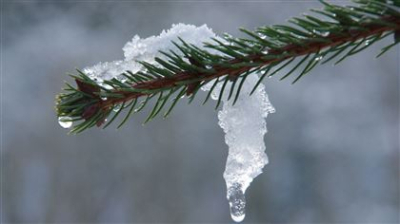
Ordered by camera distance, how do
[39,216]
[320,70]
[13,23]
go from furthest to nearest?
[320,70] → [13,23] → [39,216]

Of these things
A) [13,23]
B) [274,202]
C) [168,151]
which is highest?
[13,23]

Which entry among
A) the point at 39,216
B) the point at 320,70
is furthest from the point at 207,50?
the point at 320,70

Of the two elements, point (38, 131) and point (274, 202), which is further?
point (274, 202)

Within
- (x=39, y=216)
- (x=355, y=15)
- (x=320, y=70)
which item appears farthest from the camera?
(x=320, y=70)

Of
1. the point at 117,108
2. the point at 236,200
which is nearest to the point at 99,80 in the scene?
the point at 117,108

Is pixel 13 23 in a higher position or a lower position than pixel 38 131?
higher

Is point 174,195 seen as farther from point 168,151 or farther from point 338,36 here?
point 338,36

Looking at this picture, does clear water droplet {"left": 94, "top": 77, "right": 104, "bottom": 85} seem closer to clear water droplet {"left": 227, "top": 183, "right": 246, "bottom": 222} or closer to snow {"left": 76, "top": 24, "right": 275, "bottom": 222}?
snow {"left": 76, "top": 24, "right": 275, "bottom": 222}
